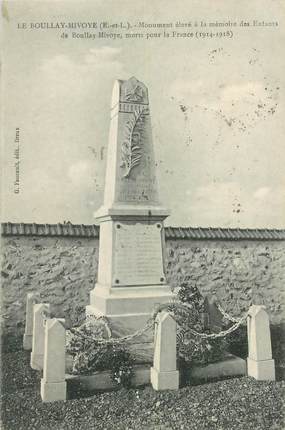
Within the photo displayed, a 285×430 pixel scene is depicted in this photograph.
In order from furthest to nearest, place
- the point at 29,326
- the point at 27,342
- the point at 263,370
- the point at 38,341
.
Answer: the point at 29,326
the point at 27,342
the point at 38,341
the point at 263,370

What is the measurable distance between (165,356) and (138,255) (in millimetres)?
1576

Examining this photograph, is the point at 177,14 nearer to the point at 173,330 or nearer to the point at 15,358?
the point at 173,330

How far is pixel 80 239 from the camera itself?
26.5 ft

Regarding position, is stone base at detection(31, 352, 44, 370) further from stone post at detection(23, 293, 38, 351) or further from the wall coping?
the wall coping

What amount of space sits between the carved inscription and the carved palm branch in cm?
83

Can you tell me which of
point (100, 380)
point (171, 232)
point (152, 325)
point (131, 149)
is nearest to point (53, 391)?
point (100, 380)

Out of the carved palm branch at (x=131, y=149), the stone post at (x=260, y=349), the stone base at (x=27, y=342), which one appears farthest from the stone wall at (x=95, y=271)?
the stone post at (x=260, y=349)

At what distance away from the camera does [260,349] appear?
4.93 m

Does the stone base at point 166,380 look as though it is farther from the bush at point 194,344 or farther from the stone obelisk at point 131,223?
the stone obelisk at point 131,223

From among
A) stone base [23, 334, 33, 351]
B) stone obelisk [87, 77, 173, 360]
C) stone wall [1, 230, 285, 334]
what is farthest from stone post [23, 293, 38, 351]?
stone obelisk [87, 77, 173, 360]

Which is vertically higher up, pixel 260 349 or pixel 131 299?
pixel 131 299

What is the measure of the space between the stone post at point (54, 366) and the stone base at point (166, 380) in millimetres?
1039

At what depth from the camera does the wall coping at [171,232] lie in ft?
25.6

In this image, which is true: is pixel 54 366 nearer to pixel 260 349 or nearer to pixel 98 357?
pixel 98 357
